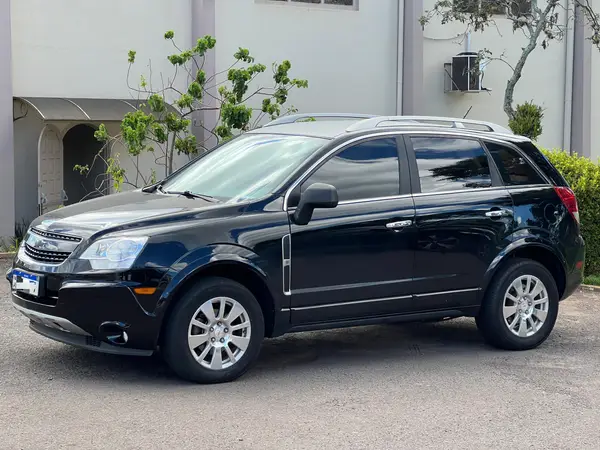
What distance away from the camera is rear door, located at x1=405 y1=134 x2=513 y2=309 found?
7453mm

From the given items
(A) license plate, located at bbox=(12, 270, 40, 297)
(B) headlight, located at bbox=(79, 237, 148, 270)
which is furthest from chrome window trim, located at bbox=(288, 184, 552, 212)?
(A) license plate, located at bbox=(12, 270, 40, 297)

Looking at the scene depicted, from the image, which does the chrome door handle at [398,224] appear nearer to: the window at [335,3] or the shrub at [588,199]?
the shrub at [588,199]

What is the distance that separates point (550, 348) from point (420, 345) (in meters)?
1.09

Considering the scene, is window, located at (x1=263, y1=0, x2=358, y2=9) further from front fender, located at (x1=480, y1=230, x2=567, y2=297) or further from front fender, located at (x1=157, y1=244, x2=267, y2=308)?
front fender, located at (x1=157, y1=244, x2=267, y2=308)

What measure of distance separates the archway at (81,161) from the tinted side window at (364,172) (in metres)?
8.70

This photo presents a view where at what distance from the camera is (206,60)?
15.2m

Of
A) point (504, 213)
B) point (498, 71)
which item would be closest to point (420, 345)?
point (504, 213)

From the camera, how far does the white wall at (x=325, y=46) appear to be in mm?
15602

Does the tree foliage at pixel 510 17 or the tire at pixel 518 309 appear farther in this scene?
the tree foliage at pixel 510 17

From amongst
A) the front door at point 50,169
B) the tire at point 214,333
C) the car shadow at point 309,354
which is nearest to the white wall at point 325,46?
the front door at point 50,169

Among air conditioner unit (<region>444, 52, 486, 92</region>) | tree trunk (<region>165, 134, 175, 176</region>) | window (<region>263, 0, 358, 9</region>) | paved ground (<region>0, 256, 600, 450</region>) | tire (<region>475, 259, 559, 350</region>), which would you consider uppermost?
window (<region>263, 0, 358, 9</region>)

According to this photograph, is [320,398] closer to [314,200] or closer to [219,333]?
[219,333]

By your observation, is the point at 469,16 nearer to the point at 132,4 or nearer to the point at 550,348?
the point at 132,4

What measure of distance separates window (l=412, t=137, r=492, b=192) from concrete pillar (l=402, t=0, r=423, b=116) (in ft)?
29.7
